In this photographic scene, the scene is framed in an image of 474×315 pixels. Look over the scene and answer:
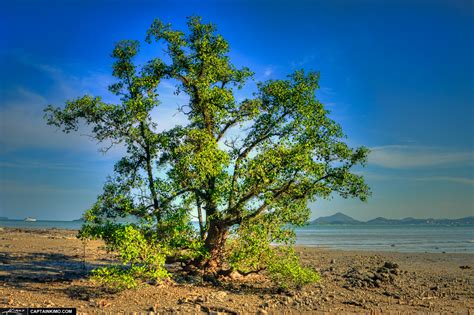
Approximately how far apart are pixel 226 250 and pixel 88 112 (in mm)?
8045

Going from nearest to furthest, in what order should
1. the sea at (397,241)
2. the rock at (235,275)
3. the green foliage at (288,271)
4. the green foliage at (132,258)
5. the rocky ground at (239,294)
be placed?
the rocky ground at (239,294)
the green foliage at (132,258)
the green foliage at (288,271)
the rock at (235,275)
the sea at (397,241)

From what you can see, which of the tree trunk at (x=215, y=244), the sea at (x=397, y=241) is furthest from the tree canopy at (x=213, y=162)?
the sea at (x=397, y=241)

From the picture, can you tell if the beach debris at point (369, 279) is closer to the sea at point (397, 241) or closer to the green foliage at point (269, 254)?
the green foliage at point (269, 254)

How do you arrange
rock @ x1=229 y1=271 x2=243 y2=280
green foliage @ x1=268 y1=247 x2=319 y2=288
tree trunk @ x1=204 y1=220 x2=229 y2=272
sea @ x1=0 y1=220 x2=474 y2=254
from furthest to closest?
sea @ x1=0 y1=220 x2=474 y2=254 < rock @ x1=229 y1=271 x2=243 y2=280 < tree trunk @ x1=204 y1=220 x2=229 y2=272 < green foliage @ x1=268 y1=247 x2=319 y2=288

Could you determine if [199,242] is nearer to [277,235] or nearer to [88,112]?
[277,235]

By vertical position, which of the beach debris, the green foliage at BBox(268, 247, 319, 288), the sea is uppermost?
the green foliage at BBox(268, 247, 319, 288)

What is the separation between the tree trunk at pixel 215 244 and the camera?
17.5 m

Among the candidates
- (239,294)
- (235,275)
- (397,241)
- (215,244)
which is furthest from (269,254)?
(397,241)

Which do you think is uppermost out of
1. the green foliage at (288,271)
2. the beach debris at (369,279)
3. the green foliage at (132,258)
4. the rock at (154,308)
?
the green foliage at (132,258)

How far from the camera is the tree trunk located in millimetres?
17453

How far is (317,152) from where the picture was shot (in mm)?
16953

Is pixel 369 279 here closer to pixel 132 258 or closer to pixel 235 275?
pixel 235 275

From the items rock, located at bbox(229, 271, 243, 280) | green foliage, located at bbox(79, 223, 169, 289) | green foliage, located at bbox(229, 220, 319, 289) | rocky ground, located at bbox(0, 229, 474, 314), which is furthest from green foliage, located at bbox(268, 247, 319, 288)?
green foliage, located at bbox(79, 223, 169, 289)

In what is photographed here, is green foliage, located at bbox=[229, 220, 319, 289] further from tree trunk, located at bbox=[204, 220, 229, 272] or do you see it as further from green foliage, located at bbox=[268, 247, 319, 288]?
tree trunk, located at bbox=[204, 220, 229, 272]
